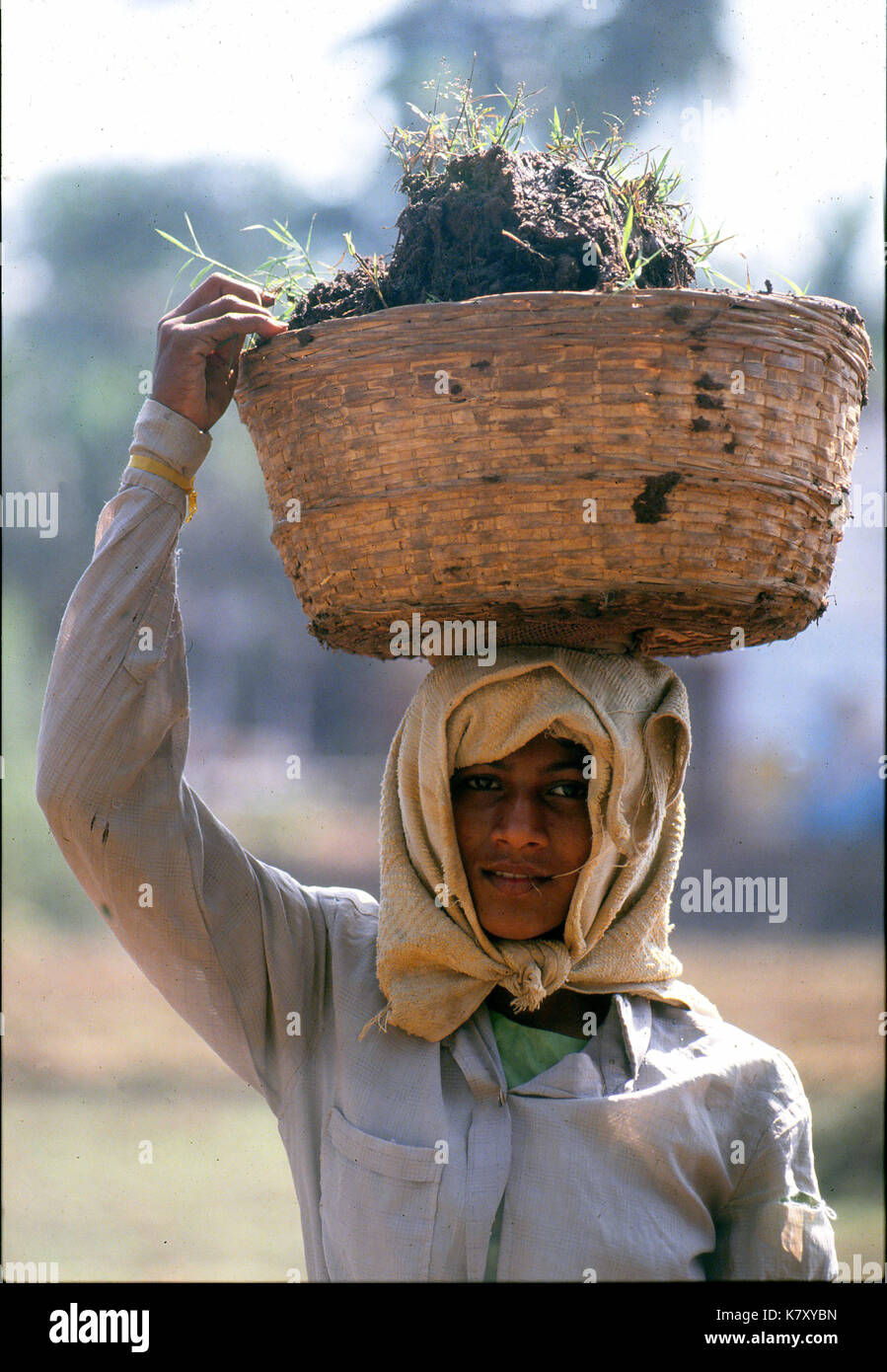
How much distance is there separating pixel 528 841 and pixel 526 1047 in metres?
0.30

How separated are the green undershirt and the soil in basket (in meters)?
0.98

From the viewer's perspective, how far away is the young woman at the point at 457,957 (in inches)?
62.7

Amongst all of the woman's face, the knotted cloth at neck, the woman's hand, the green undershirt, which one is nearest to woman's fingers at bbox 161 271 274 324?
the woman's hand

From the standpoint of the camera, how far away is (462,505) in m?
1.49

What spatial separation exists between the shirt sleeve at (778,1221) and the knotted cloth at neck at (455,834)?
0.27 metres

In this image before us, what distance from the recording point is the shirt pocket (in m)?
1.59

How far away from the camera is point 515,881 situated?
5.70 ft

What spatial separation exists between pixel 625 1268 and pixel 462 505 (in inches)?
37.6

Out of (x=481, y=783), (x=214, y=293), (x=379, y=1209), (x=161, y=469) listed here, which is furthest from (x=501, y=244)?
(x=379, y=1209)

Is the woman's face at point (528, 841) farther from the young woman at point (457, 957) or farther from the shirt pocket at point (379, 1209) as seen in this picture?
the shirt pocket at point (379, 1209)

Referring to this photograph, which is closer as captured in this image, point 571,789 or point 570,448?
point 570,448

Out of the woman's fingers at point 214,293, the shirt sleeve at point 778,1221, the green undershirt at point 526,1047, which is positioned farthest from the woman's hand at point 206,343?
the shirt sleeve at point 778,1221

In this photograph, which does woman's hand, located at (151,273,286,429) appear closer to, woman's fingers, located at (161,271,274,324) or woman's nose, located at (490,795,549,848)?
woman's fingers, located at (161,271,274,324)

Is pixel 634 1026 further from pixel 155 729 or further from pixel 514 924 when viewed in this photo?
pixel 155 729
